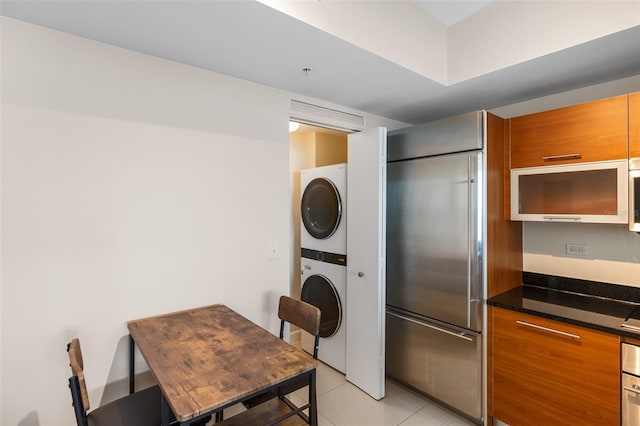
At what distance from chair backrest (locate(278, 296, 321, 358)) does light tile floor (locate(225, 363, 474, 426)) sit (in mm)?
740

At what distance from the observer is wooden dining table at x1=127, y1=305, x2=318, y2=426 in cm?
107

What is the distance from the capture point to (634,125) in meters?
1.70

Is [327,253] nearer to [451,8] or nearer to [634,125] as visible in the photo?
[451,8]

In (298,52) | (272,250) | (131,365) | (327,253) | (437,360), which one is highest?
(298,52)

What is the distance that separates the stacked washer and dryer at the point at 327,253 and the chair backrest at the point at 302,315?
833mm

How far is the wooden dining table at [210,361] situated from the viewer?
42.2 inches

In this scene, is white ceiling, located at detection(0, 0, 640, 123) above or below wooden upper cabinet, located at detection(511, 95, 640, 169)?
above

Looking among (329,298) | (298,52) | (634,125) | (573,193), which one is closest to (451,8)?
(298,52)

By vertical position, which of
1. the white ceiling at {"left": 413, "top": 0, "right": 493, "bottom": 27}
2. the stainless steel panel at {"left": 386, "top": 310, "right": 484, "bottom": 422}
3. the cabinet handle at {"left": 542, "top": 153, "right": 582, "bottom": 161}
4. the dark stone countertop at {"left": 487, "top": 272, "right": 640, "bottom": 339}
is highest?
the white ceiling at {"left": 413, "top": 0, "right": 493, "bottom": 27}

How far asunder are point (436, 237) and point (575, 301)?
3.06 feet

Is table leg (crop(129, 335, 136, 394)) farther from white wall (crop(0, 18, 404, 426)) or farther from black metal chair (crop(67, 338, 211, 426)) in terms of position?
black metal chair (crop(67, 338, 211, 426))

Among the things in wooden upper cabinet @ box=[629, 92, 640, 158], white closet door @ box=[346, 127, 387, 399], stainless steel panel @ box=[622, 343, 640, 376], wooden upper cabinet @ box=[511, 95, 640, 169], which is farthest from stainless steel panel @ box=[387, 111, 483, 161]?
stainless steel panel @ box=[622, 343, 640, 376]

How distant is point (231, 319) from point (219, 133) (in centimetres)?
115

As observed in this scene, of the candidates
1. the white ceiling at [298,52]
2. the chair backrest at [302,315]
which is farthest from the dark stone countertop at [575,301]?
the white ceiling at [298,52]
